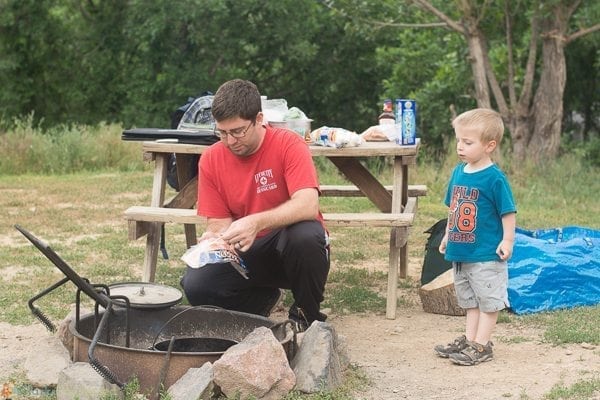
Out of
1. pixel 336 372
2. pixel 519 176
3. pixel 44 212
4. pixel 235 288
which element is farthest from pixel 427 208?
pixel 336 372

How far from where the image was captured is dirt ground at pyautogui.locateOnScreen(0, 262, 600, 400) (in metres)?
5.03

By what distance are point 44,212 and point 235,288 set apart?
499 cm

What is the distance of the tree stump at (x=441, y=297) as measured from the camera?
6.55m

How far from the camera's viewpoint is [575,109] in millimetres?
19359

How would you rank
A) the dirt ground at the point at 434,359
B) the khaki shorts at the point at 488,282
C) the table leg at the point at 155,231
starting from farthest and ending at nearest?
1. the table leg at the point at 155,231
2. the khaki shorts at the point at 488,282
3. the dirt ground at the point at 434,359

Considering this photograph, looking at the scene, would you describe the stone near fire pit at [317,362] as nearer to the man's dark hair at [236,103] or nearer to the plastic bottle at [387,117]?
the man's dark hair at [236,103]

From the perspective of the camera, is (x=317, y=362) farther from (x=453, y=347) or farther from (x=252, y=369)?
(x=453, y=347)

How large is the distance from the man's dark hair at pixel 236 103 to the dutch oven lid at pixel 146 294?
87cm

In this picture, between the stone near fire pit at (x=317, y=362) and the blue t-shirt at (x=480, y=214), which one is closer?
the stone near fire pit at (x=317, y=362)

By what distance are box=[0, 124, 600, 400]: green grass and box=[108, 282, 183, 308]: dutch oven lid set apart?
2.50 feet

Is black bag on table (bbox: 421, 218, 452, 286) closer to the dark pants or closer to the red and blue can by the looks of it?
the red and blue can

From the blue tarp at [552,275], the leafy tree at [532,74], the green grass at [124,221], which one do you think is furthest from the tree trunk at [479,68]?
the blue tarp at [552,275]

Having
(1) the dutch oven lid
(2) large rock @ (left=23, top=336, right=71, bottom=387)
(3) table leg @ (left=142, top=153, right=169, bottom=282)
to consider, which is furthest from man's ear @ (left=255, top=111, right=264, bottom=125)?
(3) table leg @ (left=142, top=153, right=169, bottom=282)

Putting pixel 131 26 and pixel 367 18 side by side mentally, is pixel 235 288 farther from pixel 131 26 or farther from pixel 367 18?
pixel 131 26
